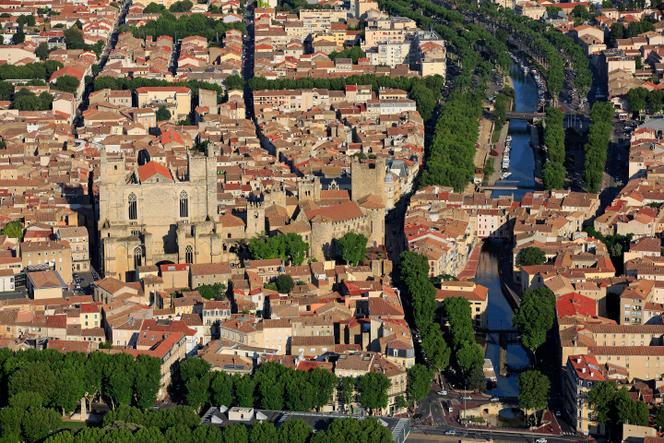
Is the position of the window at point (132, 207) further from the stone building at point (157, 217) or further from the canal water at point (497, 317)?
the canal water at point (497, 317)

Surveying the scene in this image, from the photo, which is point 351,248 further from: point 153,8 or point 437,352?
point 153,8

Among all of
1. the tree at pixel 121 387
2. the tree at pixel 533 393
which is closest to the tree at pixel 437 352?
the tree at pixel 533 393

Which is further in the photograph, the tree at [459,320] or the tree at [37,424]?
the tree at [459,320]

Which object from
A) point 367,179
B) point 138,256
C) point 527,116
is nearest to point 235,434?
point 138,256

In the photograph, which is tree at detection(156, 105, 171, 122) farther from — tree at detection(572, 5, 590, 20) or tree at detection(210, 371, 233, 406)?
tree at detection(210, 371, 233, 406)

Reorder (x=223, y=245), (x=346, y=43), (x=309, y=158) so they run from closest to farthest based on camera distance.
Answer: (x=223, y=245) < (x=309, y=158) < (x=346, y=43)

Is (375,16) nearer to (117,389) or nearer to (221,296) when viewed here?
(221,296)

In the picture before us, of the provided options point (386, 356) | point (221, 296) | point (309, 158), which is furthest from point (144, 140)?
point (386, 356)
